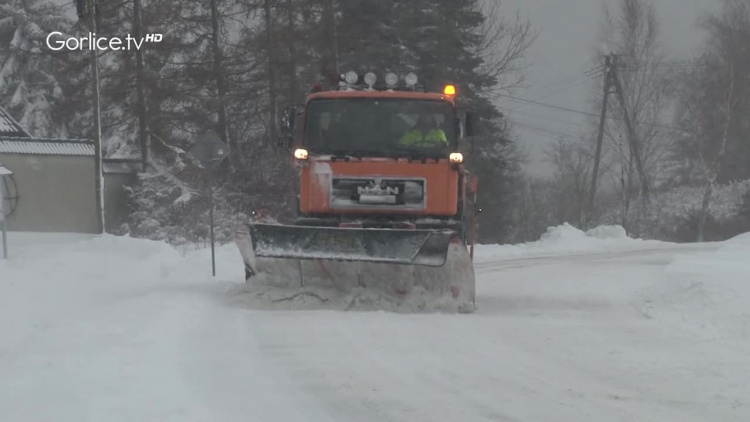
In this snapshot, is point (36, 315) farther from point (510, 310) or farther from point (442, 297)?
point (510, 310)

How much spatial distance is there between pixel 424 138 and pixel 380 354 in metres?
4.17

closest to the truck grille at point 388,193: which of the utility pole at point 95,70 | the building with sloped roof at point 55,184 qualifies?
the utility pole at point 95,70

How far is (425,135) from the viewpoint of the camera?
11.2 metres

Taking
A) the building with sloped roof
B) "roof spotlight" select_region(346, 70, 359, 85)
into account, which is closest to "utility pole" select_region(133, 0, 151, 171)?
the building with sloped roof

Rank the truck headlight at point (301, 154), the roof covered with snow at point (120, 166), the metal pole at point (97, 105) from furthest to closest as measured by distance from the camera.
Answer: the roof covered with snow at point (120, 166)
the metal pole at point (97, 105)
the truck headlight at point (301, 154)

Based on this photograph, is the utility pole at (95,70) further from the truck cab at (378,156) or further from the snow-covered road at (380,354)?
the truck cab at (378,156)

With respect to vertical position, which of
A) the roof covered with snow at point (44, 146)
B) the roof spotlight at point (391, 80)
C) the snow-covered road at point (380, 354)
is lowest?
the snow-covered road at point (380, 354)

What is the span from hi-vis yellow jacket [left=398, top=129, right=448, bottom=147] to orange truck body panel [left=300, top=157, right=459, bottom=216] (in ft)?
1.00

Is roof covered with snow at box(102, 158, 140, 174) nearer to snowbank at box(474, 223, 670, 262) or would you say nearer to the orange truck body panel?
snowbank at box(474, 223, 670, 262)

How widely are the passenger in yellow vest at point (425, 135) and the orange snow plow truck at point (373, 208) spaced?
1 centimetres

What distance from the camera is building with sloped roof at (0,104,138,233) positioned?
32594mm

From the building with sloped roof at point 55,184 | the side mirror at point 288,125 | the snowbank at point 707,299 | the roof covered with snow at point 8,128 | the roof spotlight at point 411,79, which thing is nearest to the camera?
the snowbank at point 707,299

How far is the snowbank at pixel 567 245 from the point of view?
2112cm

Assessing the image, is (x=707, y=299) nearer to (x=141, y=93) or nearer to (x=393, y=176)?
(x=393, y=176)
